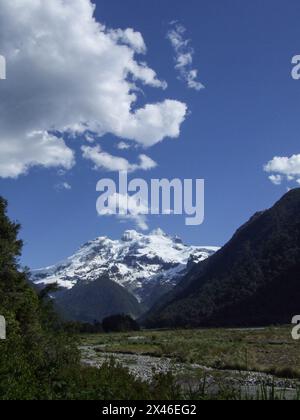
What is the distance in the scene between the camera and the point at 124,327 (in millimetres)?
183000

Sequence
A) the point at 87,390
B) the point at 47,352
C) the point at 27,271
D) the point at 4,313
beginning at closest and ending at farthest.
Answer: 1. the point at 87,390
2. the point at 4,313
3. the point at 47,352
4. the point at 27,271

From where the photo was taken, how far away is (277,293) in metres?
195

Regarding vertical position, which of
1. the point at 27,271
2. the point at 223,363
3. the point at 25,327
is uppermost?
the point at 27,271

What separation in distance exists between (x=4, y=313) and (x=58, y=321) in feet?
74.5

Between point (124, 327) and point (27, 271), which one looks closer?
point (27, 271)

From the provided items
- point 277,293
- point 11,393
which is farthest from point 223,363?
point 277,293
